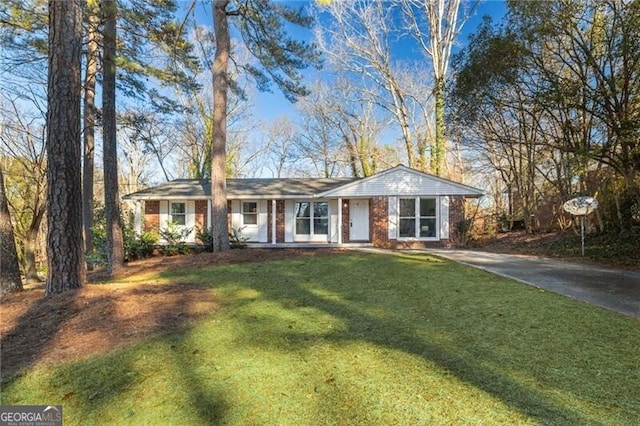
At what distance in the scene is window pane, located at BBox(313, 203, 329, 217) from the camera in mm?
16188

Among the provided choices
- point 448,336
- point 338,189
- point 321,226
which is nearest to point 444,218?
point 338,189

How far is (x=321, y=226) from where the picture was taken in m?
16.2

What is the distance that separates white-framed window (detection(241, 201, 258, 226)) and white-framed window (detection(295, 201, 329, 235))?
74.5 inches

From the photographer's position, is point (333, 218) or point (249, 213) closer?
point (333, 218)

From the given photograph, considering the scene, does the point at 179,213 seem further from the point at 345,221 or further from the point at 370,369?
the point at 370,369

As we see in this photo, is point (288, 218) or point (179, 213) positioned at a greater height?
point (179, 213)

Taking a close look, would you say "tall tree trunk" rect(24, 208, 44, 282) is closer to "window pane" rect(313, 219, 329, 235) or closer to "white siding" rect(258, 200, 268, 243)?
"white siding" rect(258, 200, 268, 243)

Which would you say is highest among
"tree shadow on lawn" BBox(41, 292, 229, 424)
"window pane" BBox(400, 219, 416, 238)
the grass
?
"window pane" BBox(400, 219, 416, 238)

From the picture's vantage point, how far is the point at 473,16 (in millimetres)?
20484

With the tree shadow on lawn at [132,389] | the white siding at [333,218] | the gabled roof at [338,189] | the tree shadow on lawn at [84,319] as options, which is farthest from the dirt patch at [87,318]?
the white siding at [333,218]

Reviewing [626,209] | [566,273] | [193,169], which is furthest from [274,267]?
[193,169]

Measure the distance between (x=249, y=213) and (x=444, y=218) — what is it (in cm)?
847

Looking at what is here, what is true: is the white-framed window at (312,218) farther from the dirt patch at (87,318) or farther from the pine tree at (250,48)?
the dirt patch at (87,318)

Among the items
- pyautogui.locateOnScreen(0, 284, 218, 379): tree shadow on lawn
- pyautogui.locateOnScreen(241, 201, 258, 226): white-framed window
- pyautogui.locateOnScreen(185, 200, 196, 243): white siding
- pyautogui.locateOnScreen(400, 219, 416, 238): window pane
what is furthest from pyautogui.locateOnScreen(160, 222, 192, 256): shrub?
pyautogui.locateOnScreen(400, 219, 416, 238): window pane
